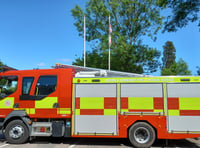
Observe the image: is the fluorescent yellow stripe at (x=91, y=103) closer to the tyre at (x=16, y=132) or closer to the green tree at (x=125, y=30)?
the tyre at (x=16, y=132)

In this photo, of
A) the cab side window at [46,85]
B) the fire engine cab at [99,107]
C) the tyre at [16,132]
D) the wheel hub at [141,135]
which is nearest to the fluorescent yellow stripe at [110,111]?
the fire engine cab at [99,107]

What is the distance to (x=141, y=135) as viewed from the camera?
6.13 m

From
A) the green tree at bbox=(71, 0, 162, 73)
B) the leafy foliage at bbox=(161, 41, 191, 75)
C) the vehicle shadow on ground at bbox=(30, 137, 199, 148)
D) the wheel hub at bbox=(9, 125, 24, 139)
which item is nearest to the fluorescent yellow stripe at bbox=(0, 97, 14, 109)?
the wheel hub at bbox=(9, 125, 24, 139)

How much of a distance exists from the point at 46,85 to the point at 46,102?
63 centimetres

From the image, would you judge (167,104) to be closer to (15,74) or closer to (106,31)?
(15,74)

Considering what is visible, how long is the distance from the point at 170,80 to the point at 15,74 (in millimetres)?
5799

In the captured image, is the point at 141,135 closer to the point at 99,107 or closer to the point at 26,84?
the point at 99,107

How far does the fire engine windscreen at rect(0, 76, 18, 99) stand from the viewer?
22.4ft

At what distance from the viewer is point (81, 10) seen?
21547mm

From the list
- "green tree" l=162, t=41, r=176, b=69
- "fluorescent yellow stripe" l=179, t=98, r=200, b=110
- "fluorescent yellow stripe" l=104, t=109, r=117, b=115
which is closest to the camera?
"fluorescent yellow stripe" l=179, t=98, r=200, b=110

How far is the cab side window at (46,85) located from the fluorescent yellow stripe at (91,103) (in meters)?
1.19

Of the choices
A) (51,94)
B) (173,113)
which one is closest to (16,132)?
(51,94)

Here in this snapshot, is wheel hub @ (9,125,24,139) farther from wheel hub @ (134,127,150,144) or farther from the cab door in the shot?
wheel hub @ (134,127,150,144)

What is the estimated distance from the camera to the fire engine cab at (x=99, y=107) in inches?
237
